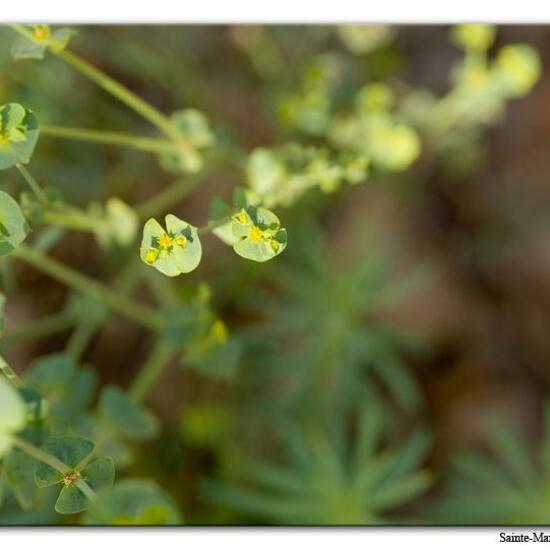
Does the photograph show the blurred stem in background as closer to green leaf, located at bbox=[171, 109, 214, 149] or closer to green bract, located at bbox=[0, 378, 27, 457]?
green leaf, located at bbox=[171, 109, 214, 149]

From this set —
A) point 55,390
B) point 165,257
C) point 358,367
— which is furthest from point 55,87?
point 165,257

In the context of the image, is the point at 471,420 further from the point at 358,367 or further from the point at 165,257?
the point at 165,257

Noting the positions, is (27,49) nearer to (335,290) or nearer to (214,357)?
(214,357)

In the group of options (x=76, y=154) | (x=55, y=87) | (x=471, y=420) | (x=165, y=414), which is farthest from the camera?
(x=471, y=420)

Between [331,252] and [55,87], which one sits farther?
[331,252]

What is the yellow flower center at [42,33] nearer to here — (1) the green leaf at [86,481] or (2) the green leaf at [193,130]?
(2) the green leaf at [193,130]

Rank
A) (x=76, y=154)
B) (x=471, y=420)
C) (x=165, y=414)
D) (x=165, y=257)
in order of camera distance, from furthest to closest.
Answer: (x=471, y=420) → (x=165, y=414) → (x=76, y=154) → (x=165, y=257)
